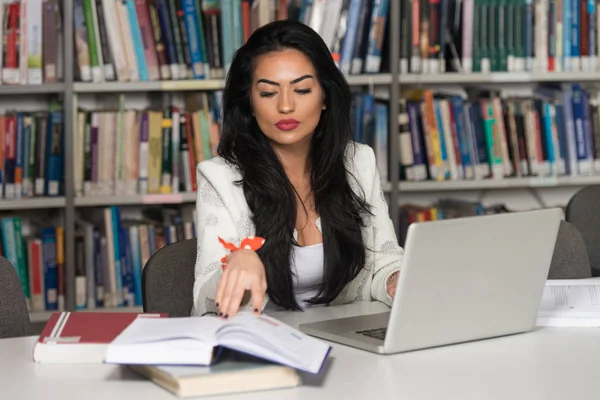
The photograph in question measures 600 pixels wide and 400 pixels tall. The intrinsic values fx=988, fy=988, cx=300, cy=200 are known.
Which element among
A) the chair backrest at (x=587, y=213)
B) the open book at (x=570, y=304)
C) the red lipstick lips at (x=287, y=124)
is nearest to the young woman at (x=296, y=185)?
the red lipstick lips at (x=287, y=124)

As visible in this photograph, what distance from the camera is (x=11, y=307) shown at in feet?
6.16

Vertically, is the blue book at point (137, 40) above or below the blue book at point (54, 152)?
above

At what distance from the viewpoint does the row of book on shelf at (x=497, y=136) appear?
353 cm

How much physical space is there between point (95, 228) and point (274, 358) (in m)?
2.13

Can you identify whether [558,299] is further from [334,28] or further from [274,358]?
[334,28]

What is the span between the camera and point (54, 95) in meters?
3.49

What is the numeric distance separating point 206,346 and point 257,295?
241 millimetres

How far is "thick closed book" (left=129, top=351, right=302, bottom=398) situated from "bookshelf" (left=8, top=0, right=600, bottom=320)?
1.95 metres

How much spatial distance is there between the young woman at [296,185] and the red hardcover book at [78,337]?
1.27 feet

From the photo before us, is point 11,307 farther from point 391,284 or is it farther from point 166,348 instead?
point 391,284

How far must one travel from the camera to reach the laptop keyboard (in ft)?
5.39

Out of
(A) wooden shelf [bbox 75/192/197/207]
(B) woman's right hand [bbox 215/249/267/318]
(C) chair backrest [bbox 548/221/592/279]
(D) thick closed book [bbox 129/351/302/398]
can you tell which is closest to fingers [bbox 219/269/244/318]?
(B) woman's right hand [bbox 215/249/267/318]

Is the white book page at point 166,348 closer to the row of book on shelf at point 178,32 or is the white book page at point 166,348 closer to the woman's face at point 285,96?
the woman's face at point 285,96

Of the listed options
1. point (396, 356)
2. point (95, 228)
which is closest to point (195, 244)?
point (396, 356)
